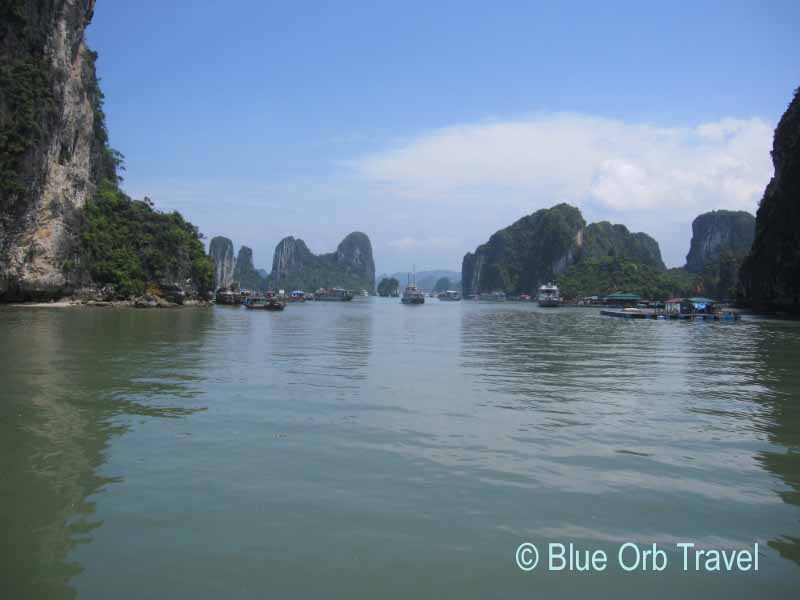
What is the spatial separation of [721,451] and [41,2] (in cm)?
6205

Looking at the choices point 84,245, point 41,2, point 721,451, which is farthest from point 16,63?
point 721,451

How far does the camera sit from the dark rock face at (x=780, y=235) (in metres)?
57.2

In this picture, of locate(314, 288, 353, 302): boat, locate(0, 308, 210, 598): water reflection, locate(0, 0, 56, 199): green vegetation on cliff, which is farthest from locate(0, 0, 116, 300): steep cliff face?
locate(314, 288, 353, 302): boat

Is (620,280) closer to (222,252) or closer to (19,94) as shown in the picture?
(222,252)

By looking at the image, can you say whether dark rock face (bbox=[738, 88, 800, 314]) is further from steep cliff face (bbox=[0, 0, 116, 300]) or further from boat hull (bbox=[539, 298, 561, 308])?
steep cliff face (bbox=[0, 0, 116, 300])

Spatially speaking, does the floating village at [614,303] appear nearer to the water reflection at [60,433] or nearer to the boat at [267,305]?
the boat at [267,305]

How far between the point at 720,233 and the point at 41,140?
18236 cm

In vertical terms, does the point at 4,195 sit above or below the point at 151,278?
above

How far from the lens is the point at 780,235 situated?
5981cm

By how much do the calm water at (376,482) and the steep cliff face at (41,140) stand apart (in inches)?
1598

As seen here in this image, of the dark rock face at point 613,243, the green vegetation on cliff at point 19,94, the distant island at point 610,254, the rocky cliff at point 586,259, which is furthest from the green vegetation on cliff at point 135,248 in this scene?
the dark rock face at point 613,243

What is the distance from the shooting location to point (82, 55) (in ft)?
200

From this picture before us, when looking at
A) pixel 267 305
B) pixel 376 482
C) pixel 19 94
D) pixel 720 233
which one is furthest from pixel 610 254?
pixel 376 482

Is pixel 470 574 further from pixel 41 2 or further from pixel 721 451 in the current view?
pixel 41 2
